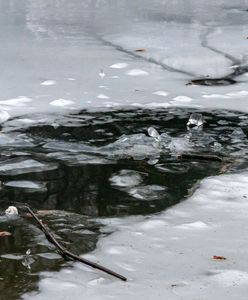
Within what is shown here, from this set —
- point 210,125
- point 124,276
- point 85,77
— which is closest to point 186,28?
point 85,77

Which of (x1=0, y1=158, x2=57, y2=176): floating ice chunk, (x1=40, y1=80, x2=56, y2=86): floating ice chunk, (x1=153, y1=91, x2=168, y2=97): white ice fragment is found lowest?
(x1=153, y1=91, x2=168, y2=97): white ice fragment

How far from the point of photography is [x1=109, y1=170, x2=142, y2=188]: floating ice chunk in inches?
122

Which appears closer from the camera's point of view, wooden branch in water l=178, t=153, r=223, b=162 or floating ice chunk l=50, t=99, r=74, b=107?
wooden branch in water l=178, t=153, r=223, b=162

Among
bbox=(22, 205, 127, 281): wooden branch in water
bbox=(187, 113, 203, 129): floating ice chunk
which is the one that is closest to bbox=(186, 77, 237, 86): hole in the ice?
bbox=(187, 113, 203, 129): floating ice chunk

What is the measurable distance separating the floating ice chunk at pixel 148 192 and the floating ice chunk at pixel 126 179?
0.07m

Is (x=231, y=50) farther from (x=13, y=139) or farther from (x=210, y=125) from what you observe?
(x=13, y=139)

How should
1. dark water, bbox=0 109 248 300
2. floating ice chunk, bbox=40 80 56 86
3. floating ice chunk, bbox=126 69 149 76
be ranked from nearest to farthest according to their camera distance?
dark water, bbox=0 109 248 300 → floating ice chunk, bbox=40 80 56 86 → floating ice chunk, bbox=126 69 149 76

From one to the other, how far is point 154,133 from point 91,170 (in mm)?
688

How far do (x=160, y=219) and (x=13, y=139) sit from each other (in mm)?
1347

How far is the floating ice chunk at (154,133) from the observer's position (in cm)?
378

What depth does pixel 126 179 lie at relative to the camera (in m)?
3.15

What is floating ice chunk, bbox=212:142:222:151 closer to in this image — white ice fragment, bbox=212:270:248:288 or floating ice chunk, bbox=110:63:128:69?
white ice fragment, bbox=212:270:248:288

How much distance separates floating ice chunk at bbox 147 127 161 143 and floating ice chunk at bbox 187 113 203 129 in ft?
1.02

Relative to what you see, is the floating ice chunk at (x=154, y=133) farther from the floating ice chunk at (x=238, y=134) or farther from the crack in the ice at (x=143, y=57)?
the crack in the ice at (x=143, y=57)
